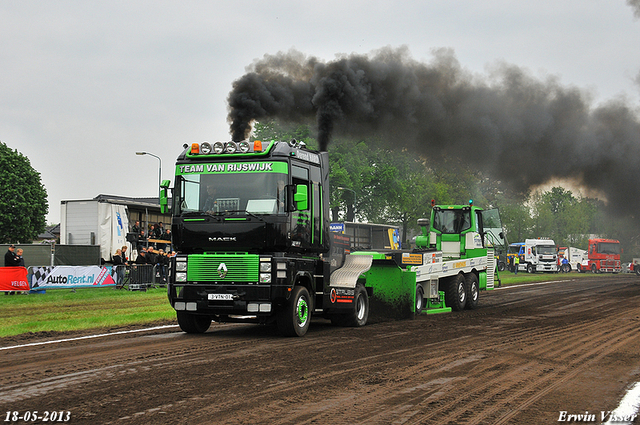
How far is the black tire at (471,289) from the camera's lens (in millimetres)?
18516

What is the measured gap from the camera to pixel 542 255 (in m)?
57.2

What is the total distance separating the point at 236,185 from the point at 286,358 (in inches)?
134

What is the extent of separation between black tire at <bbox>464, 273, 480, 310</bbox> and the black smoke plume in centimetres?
422

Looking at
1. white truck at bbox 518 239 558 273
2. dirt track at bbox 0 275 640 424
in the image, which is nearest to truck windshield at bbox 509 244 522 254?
white truck at bbox 518 239 558 273

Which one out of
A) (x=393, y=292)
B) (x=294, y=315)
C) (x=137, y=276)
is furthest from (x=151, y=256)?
(x=294, y=315)

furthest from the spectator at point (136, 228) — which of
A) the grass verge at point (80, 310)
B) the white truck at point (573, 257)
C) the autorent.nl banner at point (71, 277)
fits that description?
the white truck at point (573, 257)

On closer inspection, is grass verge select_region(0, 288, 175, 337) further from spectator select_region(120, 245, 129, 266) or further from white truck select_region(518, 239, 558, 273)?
white truck select_region(518, 239, 558, 273)

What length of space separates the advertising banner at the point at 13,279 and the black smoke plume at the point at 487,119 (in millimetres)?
11109

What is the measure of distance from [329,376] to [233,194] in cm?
437

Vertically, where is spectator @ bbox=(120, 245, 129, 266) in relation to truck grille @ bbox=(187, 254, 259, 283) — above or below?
above

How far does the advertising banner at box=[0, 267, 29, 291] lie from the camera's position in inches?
844

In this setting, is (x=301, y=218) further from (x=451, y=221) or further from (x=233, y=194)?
(x=451, y=221)

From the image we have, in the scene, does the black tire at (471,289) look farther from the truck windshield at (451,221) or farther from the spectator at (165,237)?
the spectator at (165,237)

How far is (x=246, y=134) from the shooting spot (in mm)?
15953
